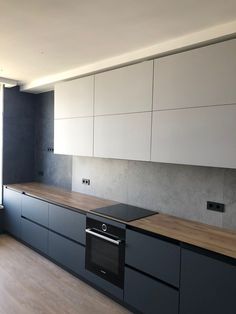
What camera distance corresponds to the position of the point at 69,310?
2.43 meters

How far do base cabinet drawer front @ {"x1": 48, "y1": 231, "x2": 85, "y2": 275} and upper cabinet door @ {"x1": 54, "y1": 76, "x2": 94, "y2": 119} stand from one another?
4.93 feet

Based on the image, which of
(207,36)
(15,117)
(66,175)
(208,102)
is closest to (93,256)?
(66,175)

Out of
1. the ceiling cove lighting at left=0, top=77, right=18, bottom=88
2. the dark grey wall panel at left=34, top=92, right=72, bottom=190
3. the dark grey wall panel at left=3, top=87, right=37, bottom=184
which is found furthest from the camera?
the dark grey wall panel at left=3, top=87, right=37, bottom=184

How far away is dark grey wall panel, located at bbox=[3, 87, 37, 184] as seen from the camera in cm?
435

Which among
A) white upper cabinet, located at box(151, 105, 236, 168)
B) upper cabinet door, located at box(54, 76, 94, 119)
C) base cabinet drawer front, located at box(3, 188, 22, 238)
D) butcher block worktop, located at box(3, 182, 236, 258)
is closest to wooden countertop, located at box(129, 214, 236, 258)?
butcher block worktop, located at box(3, 182, 236, 258)

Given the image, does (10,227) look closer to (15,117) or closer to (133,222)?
(15,117)

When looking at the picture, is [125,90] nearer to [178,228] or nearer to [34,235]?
[178,228]

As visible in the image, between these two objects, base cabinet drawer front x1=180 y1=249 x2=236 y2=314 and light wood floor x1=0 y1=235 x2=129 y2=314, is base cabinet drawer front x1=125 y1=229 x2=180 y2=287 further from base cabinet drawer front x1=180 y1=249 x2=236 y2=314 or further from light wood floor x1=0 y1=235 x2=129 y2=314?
light wood floor x1=0 y1=235 x2=129 y2=314

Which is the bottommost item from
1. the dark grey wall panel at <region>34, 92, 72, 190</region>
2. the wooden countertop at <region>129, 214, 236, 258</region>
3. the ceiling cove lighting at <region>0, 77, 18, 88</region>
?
the wooden countertop at <region>129, 214, 236, 258</region>

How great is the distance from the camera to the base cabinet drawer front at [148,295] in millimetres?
2027

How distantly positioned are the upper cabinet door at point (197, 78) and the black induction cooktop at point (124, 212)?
3.50ft

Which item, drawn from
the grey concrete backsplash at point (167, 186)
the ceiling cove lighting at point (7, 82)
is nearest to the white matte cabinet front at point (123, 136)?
the grey concrete backsplash at point (167, 186)

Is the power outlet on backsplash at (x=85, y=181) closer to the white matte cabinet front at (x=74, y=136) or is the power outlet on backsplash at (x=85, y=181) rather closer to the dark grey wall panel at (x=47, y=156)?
the dark grey wall panel at (x=47, y=156)

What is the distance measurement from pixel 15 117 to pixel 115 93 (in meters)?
2.44
